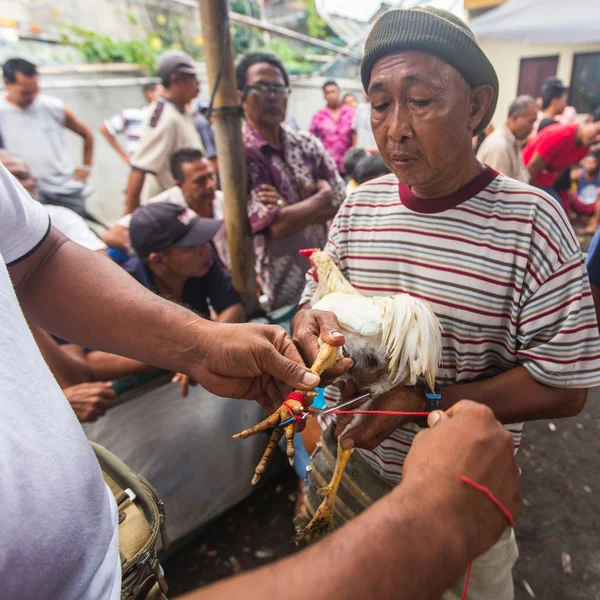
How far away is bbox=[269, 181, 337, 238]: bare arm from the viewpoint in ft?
9.58

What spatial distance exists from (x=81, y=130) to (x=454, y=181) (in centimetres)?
552

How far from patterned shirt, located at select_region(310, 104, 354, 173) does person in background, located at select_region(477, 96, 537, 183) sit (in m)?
3.24

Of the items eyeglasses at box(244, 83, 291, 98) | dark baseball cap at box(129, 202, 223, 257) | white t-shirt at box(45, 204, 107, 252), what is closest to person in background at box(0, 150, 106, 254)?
white t-shirt at box(45, 204, 107, 252)

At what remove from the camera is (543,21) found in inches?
278

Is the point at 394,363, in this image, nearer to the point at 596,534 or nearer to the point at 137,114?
the point at 596,534

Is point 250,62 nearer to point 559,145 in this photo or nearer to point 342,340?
point 342,340

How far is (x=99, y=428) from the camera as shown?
259 centimetres

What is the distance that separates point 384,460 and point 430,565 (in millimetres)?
1048

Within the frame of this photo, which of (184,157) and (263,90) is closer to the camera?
(263,90)

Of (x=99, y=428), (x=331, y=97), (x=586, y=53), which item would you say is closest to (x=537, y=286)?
(x=99, y=428)

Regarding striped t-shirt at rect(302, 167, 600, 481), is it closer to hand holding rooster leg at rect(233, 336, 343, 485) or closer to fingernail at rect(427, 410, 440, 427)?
hand holding rooster leg at rect(233, 336, 343, 485)

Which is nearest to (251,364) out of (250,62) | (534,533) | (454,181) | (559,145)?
(454,181)

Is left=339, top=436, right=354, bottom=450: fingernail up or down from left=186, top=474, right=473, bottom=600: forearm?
down

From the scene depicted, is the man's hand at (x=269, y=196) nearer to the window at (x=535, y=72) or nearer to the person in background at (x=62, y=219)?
the person in background at (x=62, y=219)
